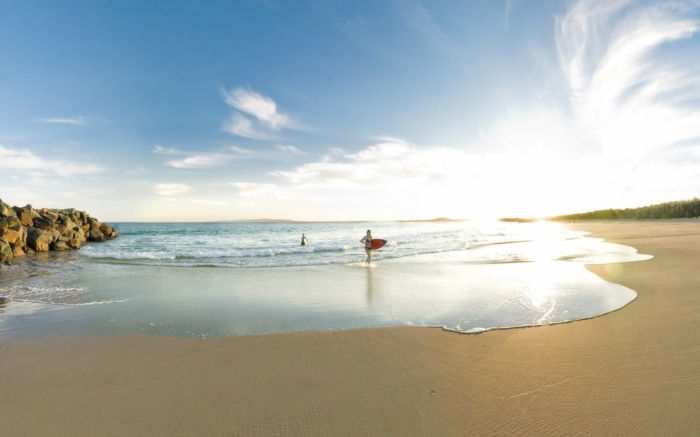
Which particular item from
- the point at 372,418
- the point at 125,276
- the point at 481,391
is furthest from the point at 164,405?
the point at 125,276

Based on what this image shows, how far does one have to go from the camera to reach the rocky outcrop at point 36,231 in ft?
69.9

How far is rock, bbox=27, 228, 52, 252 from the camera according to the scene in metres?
23.6

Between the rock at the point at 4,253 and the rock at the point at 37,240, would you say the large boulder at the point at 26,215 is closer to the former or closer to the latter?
the rock at the point at 37,240

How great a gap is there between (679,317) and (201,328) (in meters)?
9.10

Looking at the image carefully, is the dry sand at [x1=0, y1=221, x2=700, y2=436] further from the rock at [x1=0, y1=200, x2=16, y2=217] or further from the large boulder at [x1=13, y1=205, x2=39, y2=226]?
the large boulder at [x1=13, y1=205, x2=39, y2=226]

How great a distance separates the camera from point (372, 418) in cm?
322

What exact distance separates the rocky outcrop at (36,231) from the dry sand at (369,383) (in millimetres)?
21441

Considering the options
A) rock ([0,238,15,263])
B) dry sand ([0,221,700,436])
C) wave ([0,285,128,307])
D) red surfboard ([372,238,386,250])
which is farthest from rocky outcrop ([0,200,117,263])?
dry sand ([0,221,700,436])

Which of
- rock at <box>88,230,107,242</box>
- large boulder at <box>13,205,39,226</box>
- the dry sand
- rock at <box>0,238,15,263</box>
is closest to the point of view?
the dry sand

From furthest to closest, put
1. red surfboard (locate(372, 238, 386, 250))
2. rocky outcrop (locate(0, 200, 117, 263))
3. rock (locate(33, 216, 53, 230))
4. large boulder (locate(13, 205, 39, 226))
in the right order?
rock (locate(33, 216, 53, 230)) → large boulder (locate(13, 205, 39, 226)) → rocky outcrop (locate(0, 200, 117, 263)) → red surfboard (locate(372, 238, 386, 250))

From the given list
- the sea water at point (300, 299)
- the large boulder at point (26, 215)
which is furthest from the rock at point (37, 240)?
the sea water at point (300, 299)

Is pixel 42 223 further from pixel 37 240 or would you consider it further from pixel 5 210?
pixel 37 240

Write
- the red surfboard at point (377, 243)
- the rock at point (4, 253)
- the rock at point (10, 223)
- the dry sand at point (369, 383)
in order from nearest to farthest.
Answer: the dry sand at point (369, 383), the red surfboard at point (377, 243), the rock at point (4, 253), the rock at point (10, 223)

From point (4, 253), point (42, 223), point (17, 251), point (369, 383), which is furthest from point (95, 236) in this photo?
point (369, 383)
